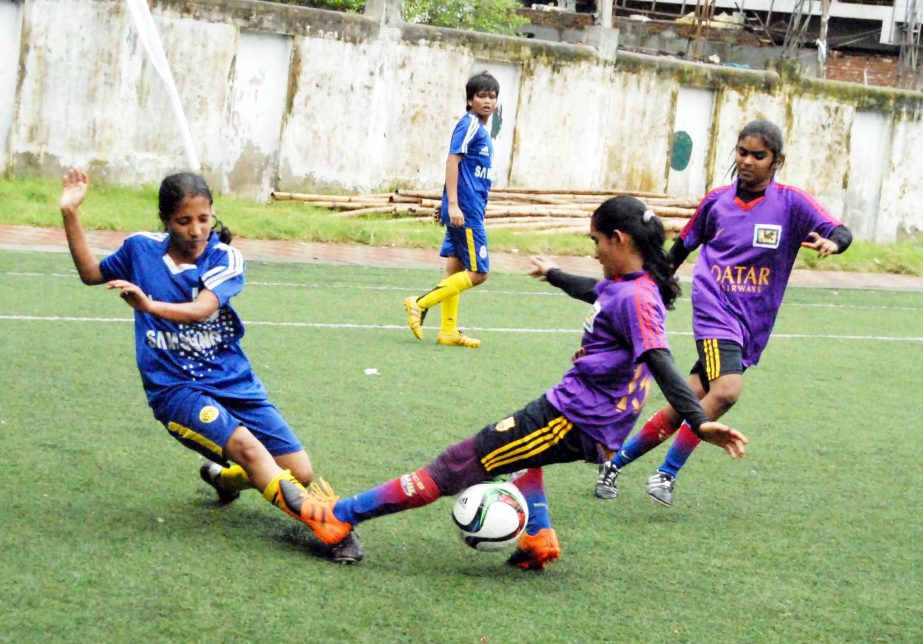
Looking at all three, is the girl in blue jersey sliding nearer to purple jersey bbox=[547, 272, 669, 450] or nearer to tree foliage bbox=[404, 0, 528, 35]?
purple jersey bbox=[547, 272, 669, 450]

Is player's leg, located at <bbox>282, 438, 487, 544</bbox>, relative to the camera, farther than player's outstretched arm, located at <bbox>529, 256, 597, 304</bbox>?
No

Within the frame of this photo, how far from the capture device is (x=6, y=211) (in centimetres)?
1539

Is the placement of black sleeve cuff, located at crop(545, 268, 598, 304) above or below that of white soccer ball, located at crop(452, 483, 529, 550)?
above

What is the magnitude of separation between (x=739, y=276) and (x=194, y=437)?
8.97ft

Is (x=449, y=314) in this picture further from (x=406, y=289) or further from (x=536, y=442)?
(x=536, y=442)

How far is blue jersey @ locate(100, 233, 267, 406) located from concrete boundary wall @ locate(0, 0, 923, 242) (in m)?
13.8

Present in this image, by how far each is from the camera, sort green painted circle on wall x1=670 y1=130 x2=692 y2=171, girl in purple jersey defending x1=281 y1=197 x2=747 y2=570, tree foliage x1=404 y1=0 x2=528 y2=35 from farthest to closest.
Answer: tree foliage x1=404 y1=0 x2=528 y2=35 → green painted circle on wall x1=670 y1=130 x2=692 y2=171 → girl in purple jersey defending x1=281 y1=197 x2=747 y2=570

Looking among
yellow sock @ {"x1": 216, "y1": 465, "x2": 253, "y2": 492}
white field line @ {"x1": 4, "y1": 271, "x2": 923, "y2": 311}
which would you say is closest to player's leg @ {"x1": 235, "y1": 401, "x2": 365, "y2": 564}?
yellow sock @ {"x1": 216, "y1": 465, "x2": 253, "y2": 492}

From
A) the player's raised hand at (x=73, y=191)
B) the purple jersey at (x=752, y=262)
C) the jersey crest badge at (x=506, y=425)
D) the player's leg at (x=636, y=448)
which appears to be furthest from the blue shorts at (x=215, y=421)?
the purple jersey at (x=752, y=262)

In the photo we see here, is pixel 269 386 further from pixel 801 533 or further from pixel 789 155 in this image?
pixel 789 155

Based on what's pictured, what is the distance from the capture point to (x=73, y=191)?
4898 millimetres

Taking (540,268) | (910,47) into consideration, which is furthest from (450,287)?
(910,47)

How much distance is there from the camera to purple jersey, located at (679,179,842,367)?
20.8 feet

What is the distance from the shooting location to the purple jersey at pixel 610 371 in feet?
15.8
